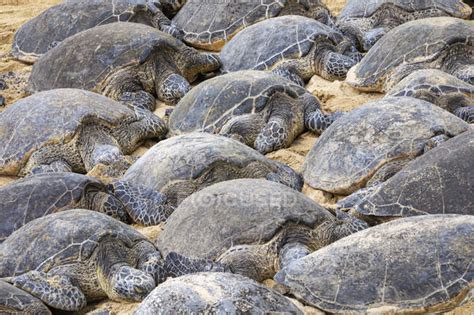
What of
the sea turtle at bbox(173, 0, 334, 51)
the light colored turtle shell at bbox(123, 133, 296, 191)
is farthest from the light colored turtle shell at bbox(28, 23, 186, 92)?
the light colored turtle shell at bbox(123, 133, 296, 191)

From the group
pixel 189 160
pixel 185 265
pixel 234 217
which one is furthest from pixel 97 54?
pixel 185 265

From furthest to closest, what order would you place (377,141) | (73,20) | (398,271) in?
(73,20) < (377,141) < (398,271)

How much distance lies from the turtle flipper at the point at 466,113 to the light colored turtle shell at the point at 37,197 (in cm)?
305

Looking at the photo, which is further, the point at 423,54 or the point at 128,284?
the point at 423,54

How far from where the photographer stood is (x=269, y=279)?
22.2ft

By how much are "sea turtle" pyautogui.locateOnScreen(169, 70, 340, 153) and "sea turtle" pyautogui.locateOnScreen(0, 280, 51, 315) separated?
136 inches

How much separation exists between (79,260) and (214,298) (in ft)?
5.93

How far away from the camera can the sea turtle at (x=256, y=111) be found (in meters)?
9.60

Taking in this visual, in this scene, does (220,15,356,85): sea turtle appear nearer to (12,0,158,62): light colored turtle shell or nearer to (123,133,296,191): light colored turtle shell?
(12,0,158,62): light colored turtle shell

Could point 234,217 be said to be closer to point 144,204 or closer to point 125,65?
point 144,204

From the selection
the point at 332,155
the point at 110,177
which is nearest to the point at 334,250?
the point at 332,155

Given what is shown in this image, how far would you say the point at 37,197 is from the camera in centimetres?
774

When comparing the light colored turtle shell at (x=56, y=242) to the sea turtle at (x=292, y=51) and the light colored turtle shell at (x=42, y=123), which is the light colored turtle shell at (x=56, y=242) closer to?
the light colored turtle shell at (x=42, y=123)

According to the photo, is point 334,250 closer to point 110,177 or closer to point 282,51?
point 110,177
